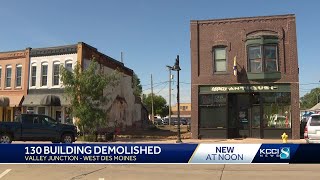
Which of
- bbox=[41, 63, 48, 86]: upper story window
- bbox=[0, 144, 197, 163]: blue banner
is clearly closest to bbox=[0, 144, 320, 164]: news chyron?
bbox=[0, 144, 197, 163]: blue banner

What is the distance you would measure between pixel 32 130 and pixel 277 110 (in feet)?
50.9

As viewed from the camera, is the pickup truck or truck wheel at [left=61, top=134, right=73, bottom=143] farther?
truck wheel at [left=61, top=134, right=73, bottom=143]

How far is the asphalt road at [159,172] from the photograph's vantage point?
10523 millimetres

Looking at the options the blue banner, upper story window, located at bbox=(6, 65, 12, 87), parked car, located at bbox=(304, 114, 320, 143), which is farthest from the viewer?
Answer: upper story window, located at bbox=(6, 65, 12, 87)

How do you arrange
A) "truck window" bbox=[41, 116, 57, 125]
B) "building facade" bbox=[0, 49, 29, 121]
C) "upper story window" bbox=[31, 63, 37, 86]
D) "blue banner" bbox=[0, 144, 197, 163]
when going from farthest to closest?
"upper story window" bbox=[31, 63, 37, 86] → "building facade" bbox=[0, 49, 29, 121] → "truck window" bbox=[41, 116, 57, 125] → "blue banner" bbox=[0, 144, 197, 163]

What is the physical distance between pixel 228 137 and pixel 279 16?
8.72 m

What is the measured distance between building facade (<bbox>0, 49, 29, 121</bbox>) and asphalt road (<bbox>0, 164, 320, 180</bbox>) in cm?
2229

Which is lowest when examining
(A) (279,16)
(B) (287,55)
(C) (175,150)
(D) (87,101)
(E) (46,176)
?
(E) (46,176)

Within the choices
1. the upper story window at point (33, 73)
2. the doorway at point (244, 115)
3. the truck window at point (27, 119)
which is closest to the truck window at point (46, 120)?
the truck window at point (27, 119)

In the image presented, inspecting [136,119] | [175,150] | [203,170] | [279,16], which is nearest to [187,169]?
[203,170]

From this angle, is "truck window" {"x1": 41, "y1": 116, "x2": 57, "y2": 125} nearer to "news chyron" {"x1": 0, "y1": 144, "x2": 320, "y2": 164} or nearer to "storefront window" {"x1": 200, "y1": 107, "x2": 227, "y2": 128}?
"storefront window" {"x1": 200, "y1": 107, "x2": 227, "y2": 128}

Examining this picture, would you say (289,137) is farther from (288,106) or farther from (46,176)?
(46,176)

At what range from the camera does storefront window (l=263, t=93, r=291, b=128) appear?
26516 millimetres

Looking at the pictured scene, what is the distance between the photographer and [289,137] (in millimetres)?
26344
